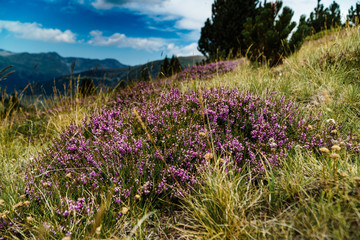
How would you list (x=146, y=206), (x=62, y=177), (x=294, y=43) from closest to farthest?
(x=146, y=206), (x=62, y=177), (x=294, y=43)

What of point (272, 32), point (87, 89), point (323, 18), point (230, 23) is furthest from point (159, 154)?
point (323, 18)

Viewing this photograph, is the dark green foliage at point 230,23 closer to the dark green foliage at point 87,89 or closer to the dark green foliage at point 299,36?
the dark green foliage at point 299,36

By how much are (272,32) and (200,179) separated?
737cm

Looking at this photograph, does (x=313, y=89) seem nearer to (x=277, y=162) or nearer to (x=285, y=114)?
(x=285, y=114)

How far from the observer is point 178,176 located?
85.6 inches

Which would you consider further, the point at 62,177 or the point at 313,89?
the point at 313,89

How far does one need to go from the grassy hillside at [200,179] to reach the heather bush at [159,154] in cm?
1

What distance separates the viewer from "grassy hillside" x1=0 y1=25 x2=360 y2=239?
1531mm

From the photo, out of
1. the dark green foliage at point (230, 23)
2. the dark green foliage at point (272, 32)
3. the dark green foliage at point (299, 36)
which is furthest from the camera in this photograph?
the dark green foliage at point (230, 23)

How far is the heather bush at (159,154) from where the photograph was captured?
2.03 metres

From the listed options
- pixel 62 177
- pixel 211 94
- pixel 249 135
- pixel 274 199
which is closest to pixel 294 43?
pixel 211 94

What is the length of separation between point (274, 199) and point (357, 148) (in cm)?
119

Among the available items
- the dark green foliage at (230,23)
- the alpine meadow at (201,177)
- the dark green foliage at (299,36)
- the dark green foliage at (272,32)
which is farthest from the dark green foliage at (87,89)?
the dark green foliage at (230,23)

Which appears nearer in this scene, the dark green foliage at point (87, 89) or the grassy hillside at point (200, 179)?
the grassy hillside at point (200, 179)
